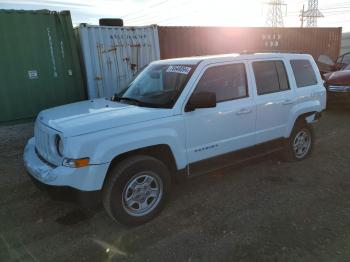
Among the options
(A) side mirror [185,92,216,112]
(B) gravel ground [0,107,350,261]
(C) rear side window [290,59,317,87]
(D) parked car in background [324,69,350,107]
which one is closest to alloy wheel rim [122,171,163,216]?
(B) gravel ground [0,107,350,261]

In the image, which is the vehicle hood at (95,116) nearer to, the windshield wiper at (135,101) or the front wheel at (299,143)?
the windshield wiper at (135,101)

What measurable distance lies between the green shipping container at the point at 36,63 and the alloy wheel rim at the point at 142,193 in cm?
515

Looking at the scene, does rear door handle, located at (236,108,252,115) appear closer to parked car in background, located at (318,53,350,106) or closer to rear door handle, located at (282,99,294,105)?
rear door handle, located at (282,99,294,105)

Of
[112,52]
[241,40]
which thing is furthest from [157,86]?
[241,40]

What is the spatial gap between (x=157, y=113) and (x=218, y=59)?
1.17 m

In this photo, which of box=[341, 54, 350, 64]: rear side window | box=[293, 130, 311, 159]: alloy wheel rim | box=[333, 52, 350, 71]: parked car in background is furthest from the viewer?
box=[341, 54, 350, 64]: rear side window

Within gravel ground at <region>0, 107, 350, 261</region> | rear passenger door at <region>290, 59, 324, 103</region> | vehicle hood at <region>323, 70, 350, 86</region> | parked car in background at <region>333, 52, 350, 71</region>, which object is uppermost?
rear passenger door at <region>290, 59, 324, 103</region>

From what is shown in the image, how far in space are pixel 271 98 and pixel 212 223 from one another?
2.03 meters

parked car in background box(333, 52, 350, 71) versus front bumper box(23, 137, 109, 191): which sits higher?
parked car in background box(333, 52, 350, 71)

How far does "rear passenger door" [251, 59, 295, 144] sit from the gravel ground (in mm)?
704

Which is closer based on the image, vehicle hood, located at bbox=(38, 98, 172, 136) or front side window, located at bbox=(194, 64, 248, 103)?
vehicle hood, located at bbox=(38, 98, 172, 136)

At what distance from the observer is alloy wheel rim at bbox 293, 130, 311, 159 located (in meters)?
5.17

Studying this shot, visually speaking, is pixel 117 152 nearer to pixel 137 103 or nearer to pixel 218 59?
pixel 137 103

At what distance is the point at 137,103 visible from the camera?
3.86 metres
